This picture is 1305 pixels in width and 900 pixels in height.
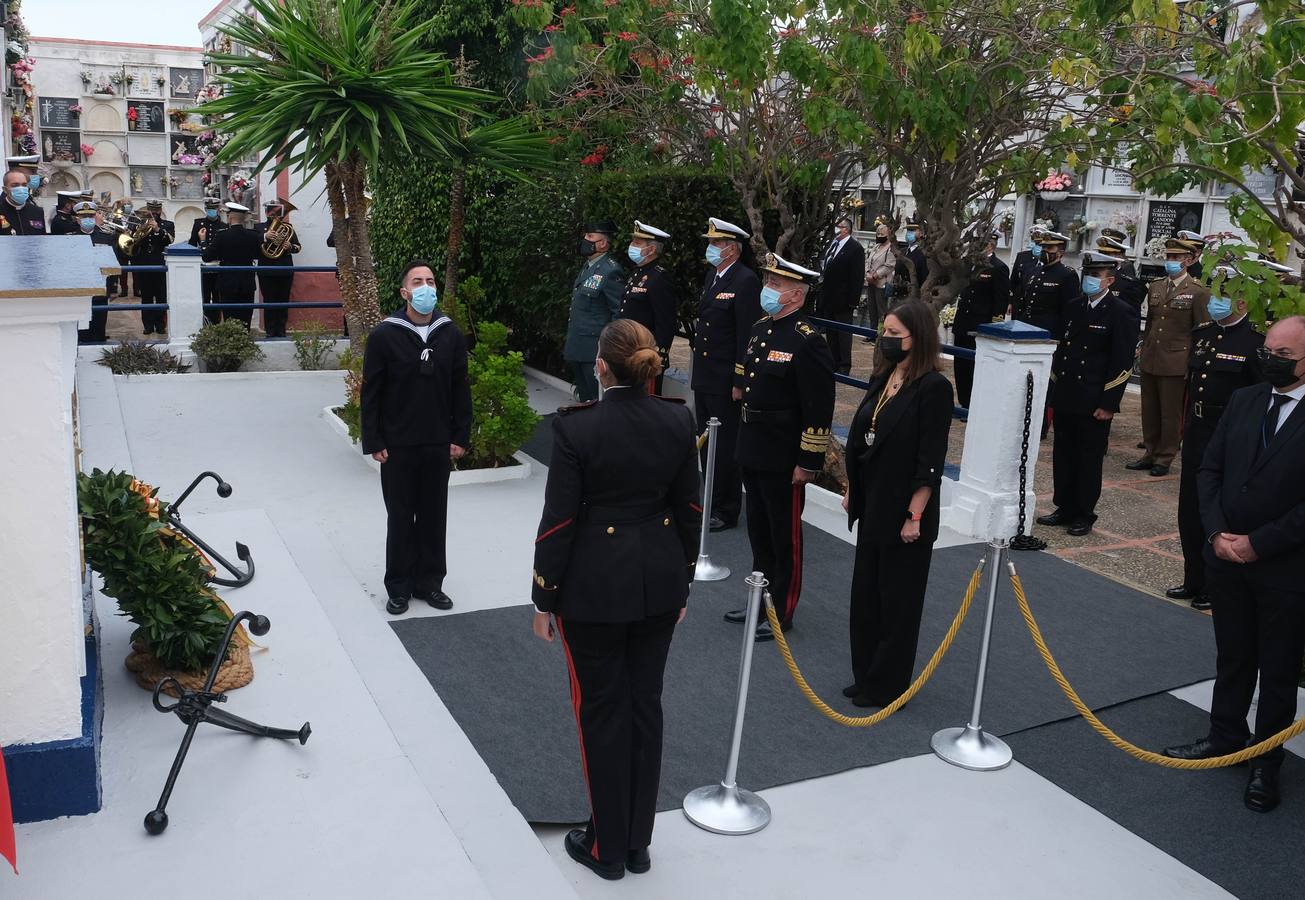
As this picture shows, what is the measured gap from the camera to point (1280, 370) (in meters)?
4.64

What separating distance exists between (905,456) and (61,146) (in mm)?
29194

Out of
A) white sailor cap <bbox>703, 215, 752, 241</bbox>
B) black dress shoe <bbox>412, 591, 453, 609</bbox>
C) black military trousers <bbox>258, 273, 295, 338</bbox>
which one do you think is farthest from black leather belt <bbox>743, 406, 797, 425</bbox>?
black military trousers <bbox>258, 273, 295, 338</bbox>

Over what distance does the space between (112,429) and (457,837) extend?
6.86 meters

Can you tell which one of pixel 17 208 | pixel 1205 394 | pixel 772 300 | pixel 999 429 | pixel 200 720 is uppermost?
pixel 17 208

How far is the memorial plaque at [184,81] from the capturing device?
29.7 m

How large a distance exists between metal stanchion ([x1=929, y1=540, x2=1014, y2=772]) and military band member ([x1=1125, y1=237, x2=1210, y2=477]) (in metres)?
5.95

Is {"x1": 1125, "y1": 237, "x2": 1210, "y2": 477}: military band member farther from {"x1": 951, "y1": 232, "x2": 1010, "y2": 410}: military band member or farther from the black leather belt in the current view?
the black leather belt

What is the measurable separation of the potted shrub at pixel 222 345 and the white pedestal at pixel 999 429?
25.9 feet

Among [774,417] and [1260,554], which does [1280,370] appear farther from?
[774,417]

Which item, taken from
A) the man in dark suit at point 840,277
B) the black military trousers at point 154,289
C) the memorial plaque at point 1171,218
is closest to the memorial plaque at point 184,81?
the black military trousers at point 154,289

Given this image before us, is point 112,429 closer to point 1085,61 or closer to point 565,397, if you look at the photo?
point 565,397

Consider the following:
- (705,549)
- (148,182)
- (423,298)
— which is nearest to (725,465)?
(705,549)

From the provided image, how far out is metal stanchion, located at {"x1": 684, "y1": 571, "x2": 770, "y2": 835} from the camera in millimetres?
4242

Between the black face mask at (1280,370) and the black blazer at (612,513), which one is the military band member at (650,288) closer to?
the black face mask at (1280,370)
